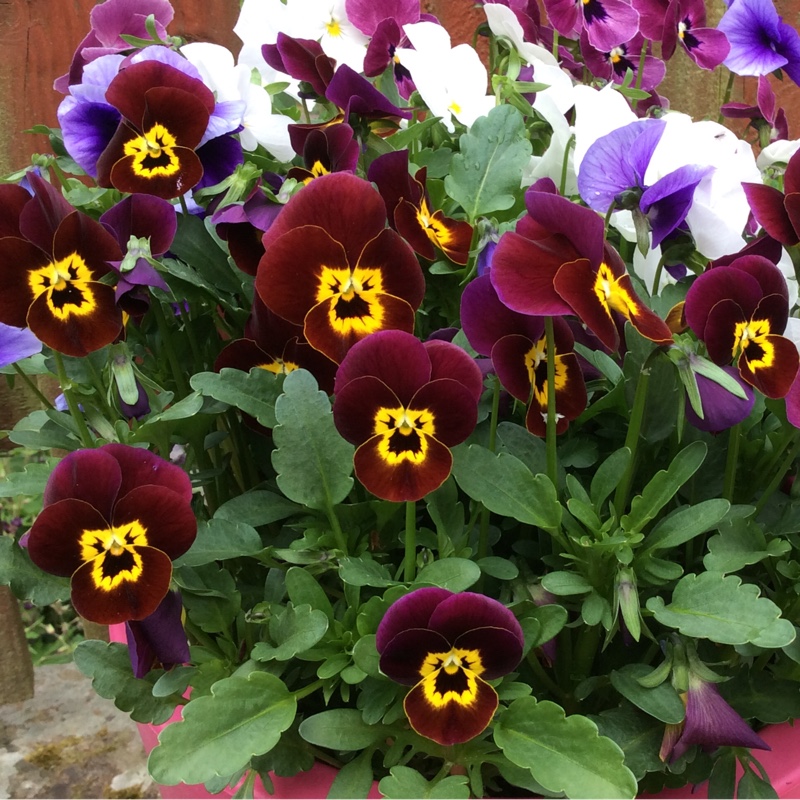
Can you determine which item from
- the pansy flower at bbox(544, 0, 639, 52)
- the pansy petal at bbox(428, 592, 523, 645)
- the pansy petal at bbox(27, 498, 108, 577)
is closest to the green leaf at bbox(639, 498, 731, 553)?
the pansy petal at bbox(428, 592, 523, 645)

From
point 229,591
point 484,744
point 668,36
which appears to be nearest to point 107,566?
point 229,591

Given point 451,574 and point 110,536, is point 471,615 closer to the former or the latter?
point 451,574

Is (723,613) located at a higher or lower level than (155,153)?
lower

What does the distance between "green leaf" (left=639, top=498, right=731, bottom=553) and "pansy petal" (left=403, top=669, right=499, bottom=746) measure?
0.44 ft

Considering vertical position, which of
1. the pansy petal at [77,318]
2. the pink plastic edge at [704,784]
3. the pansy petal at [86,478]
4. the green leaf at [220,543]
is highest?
the pansy petal at [77,318]

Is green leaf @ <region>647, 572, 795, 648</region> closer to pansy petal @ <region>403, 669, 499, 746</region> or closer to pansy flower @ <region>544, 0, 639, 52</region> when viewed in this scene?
pansy petal @ <region>403, 669, 499, 746</region>

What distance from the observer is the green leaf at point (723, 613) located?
0.46m

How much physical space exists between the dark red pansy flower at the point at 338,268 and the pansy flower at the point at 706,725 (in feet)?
0.90

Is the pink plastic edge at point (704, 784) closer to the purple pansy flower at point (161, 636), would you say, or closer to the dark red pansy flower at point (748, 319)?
the purple pansy flower at point (161, 636)

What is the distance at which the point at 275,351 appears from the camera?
0.59m

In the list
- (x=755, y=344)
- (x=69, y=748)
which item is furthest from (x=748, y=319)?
(x=69, y=748)

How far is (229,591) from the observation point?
22.3 inches

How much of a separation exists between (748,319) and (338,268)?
0.74ft

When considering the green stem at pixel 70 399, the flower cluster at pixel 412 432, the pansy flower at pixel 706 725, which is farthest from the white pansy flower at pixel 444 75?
the pansy flower at pixel 706 725
